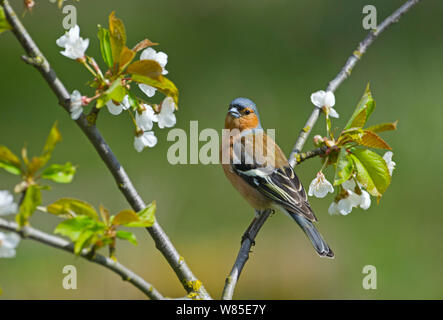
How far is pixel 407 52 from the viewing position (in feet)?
Answer: 19.3

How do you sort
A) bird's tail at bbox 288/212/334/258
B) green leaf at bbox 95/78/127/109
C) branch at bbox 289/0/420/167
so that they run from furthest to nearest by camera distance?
bird's tail at bbox 288/212/334/258
branch at bbox 289/0/420/167
green leaf at bbox 95/78/127/109

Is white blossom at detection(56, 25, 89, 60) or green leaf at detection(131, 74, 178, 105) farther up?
white blossom at detection(56, 25, 89, 60)

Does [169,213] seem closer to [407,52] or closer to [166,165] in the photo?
[166,165]

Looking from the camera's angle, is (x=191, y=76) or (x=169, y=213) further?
(x=191, y=76)

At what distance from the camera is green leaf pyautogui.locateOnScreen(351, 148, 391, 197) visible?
60.1 inches

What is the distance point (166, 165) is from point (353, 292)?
6.80 feet

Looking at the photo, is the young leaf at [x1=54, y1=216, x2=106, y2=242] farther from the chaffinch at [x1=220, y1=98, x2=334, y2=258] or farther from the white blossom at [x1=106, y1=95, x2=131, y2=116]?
the chaffinch at [x1=220, y1=98, x2=334, y2=258]

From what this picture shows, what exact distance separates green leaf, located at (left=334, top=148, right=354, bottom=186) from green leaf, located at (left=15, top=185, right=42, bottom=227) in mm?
800

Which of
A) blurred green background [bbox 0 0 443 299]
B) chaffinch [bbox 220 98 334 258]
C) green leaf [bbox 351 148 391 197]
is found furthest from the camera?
blurred green background [bbox 0 0 443 299]

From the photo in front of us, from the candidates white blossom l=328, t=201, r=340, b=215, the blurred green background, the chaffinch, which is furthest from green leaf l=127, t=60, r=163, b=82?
the blurred green background
